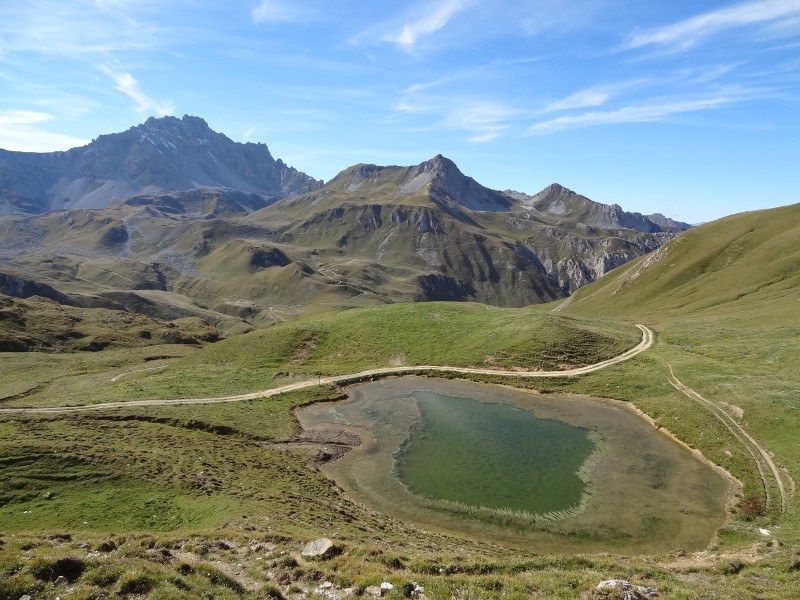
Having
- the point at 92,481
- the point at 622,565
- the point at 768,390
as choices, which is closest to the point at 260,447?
the point at 92,481

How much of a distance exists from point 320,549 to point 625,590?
15207mm

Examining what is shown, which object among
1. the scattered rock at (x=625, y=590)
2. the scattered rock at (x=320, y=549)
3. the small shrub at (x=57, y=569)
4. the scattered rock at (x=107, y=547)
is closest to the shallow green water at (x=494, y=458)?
the scattered rock at (x=320, y=549)

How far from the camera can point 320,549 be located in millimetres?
25156

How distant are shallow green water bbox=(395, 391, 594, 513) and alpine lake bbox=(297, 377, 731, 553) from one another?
0.13m

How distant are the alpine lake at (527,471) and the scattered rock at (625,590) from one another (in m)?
14.0

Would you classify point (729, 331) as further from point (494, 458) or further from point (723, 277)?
point (723, 277)

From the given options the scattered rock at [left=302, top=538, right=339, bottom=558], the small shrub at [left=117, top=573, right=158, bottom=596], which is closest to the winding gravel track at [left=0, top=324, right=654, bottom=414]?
the scattered rock at [left=302, top=538, right=339, bottom=558]

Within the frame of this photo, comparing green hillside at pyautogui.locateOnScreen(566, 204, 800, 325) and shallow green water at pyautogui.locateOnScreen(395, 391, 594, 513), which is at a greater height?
green hillside at pyautogui.locateOnScreen(566, 204, 800, 325)

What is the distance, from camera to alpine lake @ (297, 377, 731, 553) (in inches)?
1417

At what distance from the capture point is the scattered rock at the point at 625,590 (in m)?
19.4

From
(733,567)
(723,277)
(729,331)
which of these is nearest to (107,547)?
(733,567)

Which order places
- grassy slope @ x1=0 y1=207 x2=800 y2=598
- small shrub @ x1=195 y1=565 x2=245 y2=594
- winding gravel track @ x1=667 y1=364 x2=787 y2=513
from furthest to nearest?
winding gravel track @ x1=667 y1=364 x2=787 y2=513, grassy slope @ x1=0 y1=207 x2=800 y2=598, small shrub @ x1=195 y1=565 x2=245 y2=594

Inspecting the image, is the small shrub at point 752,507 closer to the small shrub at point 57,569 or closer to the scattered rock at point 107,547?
the scattered rock at point 107,547

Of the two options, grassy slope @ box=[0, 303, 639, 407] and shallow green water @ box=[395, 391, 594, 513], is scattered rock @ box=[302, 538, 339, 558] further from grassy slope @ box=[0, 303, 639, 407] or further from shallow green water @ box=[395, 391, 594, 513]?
grassy slope @ box=[0, 303, 639, 407]
